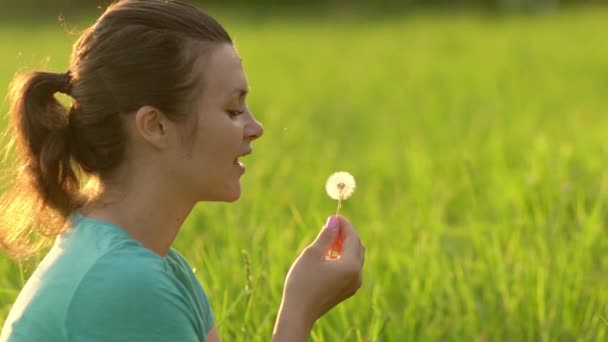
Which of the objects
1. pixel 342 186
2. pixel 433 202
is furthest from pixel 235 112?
pixel 433 202

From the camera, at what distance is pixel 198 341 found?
2.06 metres

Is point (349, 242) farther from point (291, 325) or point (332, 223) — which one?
point (291, 325)

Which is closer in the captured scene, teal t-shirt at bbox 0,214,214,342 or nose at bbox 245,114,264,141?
teal t-shirt at bbox 0,214,214,342

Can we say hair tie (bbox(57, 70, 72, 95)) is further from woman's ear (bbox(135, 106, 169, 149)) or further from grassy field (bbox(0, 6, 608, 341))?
grassy field (bbox(0, 6, 608, 341))

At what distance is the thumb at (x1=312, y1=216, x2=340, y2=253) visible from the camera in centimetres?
222

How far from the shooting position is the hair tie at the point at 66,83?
6.96 feet

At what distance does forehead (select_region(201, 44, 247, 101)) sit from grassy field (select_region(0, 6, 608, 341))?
50 cm

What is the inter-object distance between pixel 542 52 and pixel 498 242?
8.75m

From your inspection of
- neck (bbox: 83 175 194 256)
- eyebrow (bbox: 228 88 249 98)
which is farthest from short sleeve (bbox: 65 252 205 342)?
eyebrow (bbox: 228 88 249 98)

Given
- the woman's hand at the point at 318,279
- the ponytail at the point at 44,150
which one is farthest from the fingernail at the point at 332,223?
the ponytail at the point at 44,150

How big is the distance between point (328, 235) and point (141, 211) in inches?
12.9

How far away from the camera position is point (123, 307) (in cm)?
192

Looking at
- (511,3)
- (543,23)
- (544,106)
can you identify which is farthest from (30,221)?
(511,3)

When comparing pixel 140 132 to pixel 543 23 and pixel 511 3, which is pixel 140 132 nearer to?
pixel 543 23
